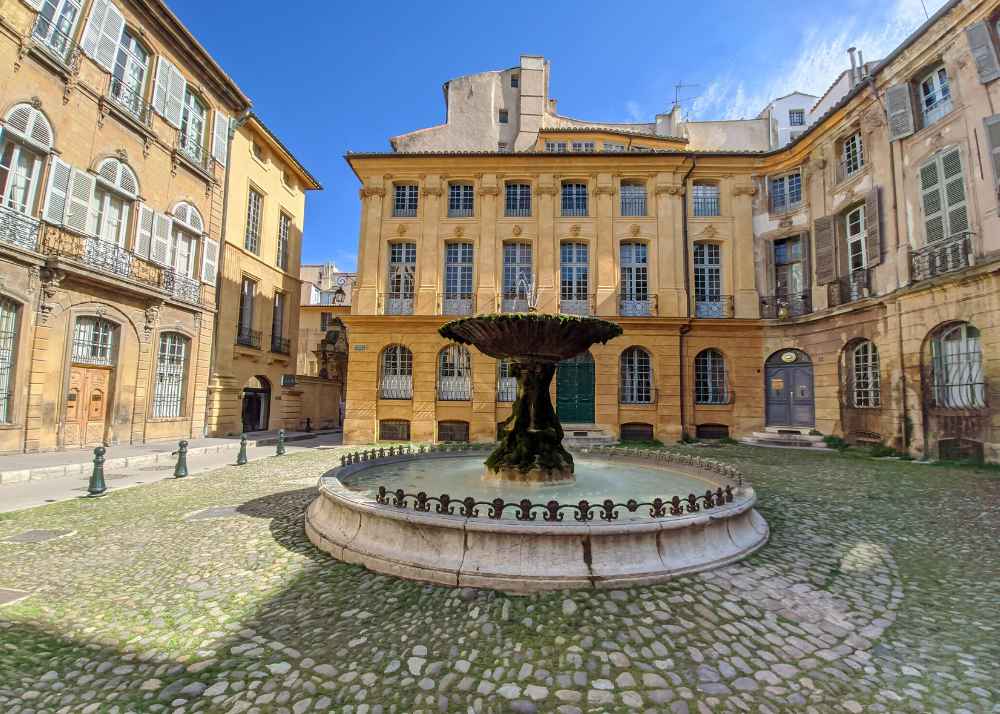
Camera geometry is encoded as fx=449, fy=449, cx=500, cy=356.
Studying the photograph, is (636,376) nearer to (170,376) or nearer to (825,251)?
(825,251)

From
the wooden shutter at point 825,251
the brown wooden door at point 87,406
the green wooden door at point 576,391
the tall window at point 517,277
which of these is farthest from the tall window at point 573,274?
the brown wooden door at point 87,406

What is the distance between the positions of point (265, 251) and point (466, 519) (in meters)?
22.6

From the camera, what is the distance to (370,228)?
18.6 m

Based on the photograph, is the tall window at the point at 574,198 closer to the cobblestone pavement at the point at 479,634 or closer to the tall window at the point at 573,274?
the tall window at the point at 573,274

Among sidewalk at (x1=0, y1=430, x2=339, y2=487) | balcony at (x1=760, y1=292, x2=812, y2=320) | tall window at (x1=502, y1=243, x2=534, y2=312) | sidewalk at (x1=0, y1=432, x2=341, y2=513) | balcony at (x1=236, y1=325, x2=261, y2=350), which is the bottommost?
sidewalk at (x1=0, y1=432, x2=341, y2=513)

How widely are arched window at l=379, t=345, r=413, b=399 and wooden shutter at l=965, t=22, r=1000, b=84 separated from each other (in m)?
18.6

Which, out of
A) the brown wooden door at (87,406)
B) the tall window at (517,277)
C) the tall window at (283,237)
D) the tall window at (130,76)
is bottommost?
the brown wooden door at (87,406)

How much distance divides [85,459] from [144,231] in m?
8.26

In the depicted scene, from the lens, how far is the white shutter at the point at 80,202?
13055 mm

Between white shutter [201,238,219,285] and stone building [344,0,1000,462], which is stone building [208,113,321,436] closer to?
white shutter [201,238,219,285]

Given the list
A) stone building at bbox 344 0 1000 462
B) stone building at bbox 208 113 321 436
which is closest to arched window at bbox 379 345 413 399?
stone building at bbox 344 0 1000 462

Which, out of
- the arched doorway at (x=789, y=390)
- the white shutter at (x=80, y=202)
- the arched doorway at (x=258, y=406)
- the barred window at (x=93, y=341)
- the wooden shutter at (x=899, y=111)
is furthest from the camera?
the arched doorway at (x=258, y=406)

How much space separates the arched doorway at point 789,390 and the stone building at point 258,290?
21883 millimetres

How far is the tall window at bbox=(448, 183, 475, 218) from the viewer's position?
1908 centimetres
